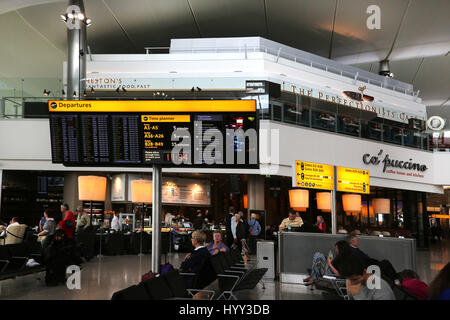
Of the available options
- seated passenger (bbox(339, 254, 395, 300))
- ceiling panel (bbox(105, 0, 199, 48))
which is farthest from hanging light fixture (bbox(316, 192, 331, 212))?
seated passenger (bbox(339, 254, 395, 300))

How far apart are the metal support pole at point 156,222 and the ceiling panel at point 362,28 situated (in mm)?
15012

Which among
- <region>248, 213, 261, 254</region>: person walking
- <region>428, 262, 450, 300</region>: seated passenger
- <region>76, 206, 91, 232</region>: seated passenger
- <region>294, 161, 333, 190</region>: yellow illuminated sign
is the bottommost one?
<region>248, 213, 261, 254</region>: person walking

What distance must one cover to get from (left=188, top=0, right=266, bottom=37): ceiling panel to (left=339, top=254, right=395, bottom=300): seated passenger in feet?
56.0

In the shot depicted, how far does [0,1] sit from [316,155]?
460 inches

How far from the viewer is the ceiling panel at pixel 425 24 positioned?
19.3 metres

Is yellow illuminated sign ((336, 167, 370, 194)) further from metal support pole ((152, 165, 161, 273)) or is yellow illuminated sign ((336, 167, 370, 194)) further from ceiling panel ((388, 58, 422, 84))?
ceiling panel ((388, 58, 422, 84))

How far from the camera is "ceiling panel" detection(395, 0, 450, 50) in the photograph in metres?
19.3

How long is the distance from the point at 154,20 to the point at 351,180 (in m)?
13.0

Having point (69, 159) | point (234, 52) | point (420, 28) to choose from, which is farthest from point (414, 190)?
point (69, 159)

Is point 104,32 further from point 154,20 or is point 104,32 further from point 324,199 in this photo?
point 324,199

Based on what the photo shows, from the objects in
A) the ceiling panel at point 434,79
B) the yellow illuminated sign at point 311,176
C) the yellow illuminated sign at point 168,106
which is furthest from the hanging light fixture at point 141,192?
the ceiling panel at point 434,79

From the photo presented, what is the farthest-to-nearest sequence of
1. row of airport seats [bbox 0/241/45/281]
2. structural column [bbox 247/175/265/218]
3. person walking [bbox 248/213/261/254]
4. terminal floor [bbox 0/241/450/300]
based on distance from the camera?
structural column [bbox 247/175/265/218] → person walking [bbox 248/213/261/254] → row of airport seats [bbox 0/241/45/281] → terminal floor [bbox 0/241/450/300]

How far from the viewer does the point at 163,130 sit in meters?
6.95

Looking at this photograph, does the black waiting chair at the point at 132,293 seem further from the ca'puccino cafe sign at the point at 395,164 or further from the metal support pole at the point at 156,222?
the ca'puccino cafe sign at the point at 395,164
